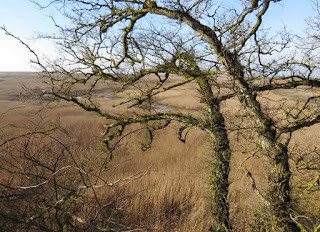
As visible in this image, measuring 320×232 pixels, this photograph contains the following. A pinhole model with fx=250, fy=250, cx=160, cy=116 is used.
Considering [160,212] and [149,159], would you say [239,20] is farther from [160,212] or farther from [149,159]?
[149,159]

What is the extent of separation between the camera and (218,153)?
3.90 metres

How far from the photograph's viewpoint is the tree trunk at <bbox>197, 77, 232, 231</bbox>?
3730 millimetres

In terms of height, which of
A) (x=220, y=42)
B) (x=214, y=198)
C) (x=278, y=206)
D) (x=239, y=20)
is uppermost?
(x=239, y=20)

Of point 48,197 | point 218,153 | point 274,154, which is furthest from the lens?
point 218,153

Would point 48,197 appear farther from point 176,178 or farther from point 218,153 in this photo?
point 176,178

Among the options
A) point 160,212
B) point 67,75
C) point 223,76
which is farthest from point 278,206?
point 67,75

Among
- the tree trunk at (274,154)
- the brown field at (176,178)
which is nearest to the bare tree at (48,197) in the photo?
the brown field at (176,178)

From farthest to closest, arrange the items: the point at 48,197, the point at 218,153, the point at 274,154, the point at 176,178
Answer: the point at 176,178
the point at 218,153
the point at 274,154
the point at 48,197

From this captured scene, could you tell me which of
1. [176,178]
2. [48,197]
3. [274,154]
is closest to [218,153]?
[274,154]

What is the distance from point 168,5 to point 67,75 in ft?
6.55

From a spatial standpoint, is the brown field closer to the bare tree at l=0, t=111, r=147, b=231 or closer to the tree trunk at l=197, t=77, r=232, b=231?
the tree trunk at l=197, t=77, r=232, b=231

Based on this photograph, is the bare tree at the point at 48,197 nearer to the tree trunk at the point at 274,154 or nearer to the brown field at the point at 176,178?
the brown field at the point at 176,178

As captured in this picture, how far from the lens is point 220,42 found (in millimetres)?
3283

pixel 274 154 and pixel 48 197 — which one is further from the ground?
pixel 274 154
